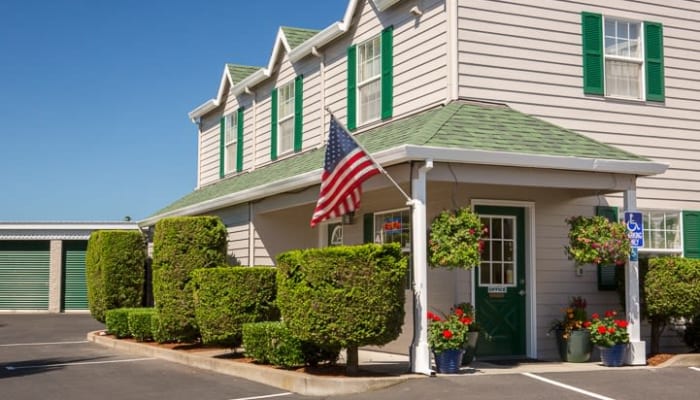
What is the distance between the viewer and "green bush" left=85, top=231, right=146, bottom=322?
1956cm

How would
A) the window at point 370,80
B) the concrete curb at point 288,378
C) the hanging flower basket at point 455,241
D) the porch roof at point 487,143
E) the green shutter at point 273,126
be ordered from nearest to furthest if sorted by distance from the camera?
the concrete curb at point 288,378
the hanging flower basket at point 455,241
the porch roof at point 487,143
the window at point 370,80
the green shutter at point 273,126

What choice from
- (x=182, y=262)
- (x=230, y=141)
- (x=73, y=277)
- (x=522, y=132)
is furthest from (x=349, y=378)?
(x=73, y=277)

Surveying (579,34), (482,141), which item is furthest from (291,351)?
(579,34)

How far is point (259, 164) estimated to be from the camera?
20.8 m

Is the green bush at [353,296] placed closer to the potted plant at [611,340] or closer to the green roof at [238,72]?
the potted plant at [611,340]

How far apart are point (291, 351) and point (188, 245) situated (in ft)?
14.2

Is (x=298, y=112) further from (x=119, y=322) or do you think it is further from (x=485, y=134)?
(x=485, y=134)

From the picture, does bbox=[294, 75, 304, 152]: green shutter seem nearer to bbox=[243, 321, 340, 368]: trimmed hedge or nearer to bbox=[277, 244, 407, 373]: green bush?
bbox=[243, 321, 340, 368]: trimmed hedge

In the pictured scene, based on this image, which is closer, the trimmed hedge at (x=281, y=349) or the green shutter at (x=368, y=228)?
the trimmed hedge at (x=281, y=349)

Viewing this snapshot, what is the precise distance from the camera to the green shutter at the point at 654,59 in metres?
14.8

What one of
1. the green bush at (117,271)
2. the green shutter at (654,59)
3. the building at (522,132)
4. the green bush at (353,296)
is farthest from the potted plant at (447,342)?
the green bush at (117,271)

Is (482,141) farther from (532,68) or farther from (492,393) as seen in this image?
(492,393)

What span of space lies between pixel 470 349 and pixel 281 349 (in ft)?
8.40

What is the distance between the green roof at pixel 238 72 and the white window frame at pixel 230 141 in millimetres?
904
